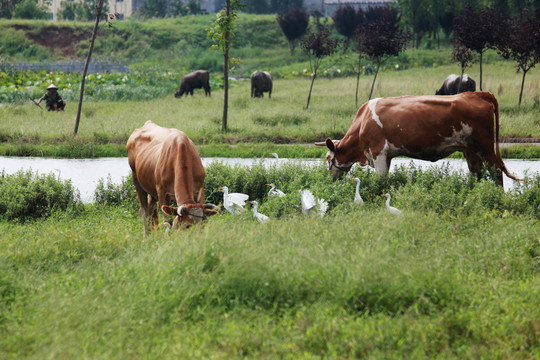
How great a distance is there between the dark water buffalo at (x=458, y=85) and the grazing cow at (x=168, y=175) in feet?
47.5

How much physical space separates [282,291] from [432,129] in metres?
4.94

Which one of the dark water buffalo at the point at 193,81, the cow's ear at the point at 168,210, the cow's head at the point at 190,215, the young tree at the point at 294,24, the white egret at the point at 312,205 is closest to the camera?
the cow's head at the point at 190,215

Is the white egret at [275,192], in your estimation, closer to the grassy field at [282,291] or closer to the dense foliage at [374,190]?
the dense foliage at [374,190]

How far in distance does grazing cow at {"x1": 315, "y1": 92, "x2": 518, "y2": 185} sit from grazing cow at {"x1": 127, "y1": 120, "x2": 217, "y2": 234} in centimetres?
315

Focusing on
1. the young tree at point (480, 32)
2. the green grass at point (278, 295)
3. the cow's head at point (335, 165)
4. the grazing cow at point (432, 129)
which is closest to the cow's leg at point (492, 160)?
the grazing cow at point (432, 129)

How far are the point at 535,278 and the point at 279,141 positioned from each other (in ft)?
35.5

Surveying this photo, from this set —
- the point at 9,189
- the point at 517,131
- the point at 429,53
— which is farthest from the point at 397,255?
the point at 429,53

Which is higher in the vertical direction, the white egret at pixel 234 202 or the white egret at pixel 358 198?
the white egret at pixel 358 198

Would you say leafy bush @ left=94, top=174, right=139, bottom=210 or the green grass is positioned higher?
the green grass

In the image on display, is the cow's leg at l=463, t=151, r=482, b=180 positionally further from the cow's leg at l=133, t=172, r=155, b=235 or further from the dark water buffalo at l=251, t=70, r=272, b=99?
the dark water buffalo at l=251, t=70, r=272, b=99

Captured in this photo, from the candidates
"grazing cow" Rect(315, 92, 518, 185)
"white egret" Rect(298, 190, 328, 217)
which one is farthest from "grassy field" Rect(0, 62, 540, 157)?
"white egret" Rect(298, 190, 328, 217)

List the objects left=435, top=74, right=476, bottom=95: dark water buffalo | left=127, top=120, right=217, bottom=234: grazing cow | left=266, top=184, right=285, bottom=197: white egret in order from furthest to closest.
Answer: left=435, top=74, right=476, bottom=95: dark water buffalo, left=266, top=184, right=285, bottom=197: white egret, left=127, top=120, right=217, bottom=234: grazing cow

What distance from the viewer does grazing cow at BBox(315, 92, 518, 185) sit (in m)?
9.15

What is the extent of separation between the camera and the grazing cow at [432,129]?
360 inches
